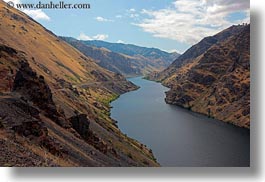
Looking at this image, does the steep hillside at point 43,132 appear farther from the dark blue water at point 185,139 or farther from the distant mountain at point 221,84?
the distant mountain at point 221,84

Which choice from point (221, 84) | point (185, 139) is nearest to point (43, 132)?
point (185, 139)

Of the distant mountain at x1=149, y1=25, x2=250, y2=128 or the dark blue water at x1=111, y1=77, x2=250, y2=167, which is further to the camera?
the distant mountain at x1=149, y1=25, x2=250, y2=128

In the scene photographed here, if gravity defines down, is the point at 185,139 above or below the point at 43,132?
below

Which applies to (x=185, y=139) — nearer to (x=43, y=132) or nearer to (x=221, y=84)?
(x=43, y=132)

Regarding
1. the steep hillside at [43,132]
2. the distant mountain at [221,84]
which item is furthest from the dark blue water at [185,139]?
the distant mountain at [221,84]

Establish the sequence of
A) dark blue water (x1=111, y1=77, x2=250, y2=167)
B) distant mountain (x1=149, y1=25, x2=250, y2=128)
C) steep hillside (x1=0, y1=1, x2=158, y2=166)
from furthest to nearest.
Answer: distant mountain (x1=149, y1=25, x2=250, y2=128) < dark blue water (x1=111, y1=77, x2=250, y2=167) < steep hillside (x1=0, y1=1, x2=158, y2=166)

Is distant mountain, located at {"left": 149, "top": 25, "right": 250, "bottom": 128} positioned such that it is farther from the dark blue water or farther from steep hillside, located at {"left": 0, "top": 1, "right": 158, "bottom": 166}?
steep hillside, located at {"left": 0, "top": 1, "right": 158, "bottom": 166}

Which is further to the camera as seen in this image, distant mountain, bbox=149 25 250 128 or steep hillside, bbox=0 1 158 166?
distant mountain, bbox=149 25 250 128

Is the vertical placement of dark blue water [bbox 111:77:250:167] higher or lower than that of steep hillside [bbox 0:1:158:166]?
lower

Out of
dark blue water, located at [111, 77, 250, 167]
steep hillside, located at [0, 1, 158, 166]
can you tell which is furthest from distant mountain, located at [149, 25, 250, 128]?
steep hillside, located at [0, 1, 158, 166]

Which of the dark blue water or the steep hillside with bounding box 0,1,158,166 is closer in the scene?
the steep hillside with bounding box 0,1,158,166

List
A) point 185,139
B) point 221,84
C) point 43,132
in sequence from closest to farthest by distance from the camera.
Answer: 1. point 43,132
2. point 185,139
3. point 221,84

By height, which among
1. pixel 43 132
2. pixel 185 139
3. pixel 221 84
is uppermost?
pixel 221 84

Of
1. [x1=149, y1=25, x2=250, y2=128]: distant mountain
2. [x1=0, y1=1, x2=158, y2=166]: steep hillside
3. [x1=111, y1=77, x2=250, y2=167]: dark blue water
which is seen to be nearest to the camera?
[x1=0, y1=1, x2=158, y2=166]: steep hillside
